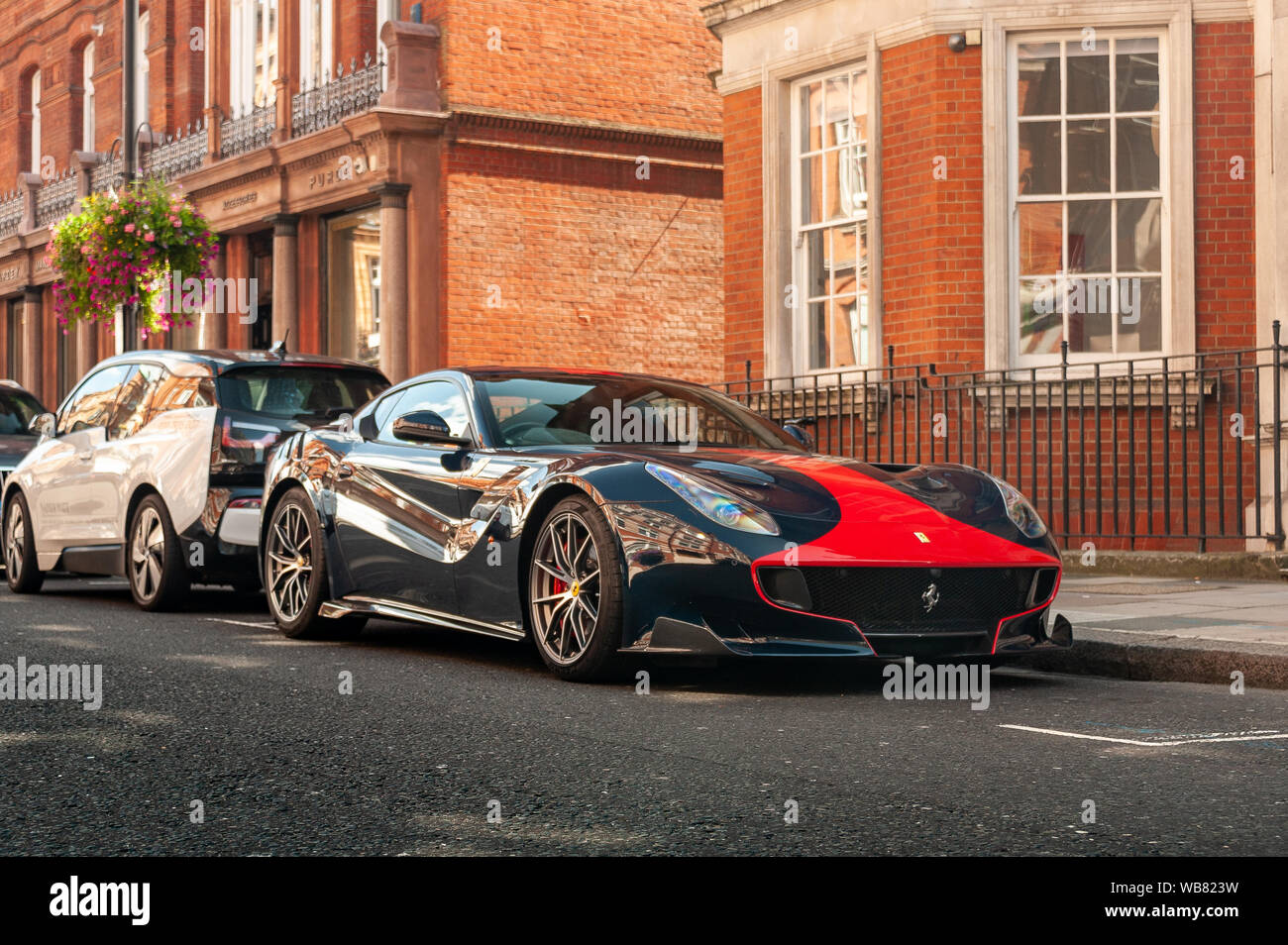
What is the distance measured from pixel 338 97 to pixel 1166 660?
17.8 meters

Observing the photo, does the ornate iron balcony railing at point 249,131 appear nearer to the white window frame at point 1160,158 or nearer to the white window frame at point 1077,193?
the white window frame at point 1160,158

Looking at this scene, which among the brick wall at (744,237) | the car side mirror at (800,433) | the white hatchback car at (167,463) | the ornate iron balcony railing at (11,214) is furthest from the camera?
the ornate iron balcony railing at (11,214)

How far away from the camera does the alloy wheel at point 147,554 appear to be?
35.2 feet

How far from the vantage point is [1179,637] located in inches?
320

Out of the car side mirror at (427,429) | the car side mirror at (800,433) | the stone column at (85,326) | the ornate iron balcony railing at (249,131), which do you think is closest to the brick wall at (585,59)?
the ornate iron balcony railing at (249,131)

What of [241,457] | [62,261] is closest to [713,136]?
[62,261]

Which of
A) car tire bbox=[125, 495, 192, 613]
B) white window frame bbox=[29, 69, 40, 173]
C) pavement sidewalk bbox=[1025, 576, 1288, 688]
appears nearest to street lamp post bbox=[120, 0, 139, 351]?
car tire bbox=[125, 495, 192, 613]

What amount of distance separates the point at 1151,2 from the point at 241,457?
26.2 feet

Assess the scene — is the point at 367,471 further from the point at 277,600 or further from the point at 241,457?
the point at 241,457

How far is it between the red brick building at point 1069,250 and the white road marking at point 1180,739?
643cm

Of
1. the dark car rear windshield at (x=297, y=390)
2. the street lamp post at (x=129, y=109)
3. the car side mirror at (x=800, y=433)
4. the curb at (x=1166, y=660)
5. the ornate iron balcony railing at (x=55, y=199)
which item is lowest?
the curb at (x=1166, y=660)

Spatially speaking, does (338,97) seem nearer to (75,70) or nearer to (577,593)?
(75,70)

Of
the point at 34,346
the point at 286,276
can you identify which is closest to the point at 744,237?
the point at 286,276

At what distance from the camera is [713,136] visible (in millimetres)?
24656
